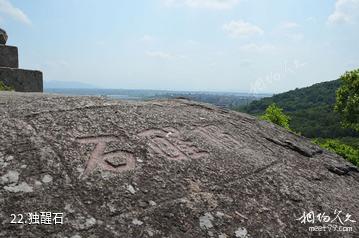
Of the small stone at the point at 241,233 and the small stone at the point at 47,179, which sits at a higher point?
the small stone at the point at 47,179

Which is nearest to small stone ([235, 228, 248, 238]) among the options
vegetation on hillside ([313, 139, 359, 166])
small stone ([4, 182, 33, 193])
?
small stone ([4, 182, 33, 193])

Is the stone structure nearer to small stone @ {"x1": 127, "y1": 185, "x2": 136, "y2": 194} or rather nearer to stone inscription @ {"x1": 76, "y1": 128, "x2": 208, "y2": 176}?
stone inscription @ {"x1": 76, "y1": 128, "x2": 208, "y2": 176}

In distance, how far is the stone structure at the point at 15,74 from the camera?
12172 millimetres

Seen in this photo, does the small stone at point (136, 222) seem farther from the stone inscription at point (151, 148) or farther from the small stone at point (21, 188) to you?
the small stone at point (21, 188)

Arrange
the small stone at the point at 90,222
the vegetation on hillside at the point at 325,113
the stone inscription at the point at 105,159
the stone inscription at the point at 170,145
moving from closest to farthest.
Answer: the small stone at the point at 90,222, the stone inscription at the point at 105,159, the stone inscription at the point at 170,145, the vegetation on hillside at the point at 325,113

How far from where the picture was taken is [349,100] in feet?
85.8

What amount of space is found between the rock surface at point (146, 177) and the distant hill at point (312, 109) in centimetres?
4022

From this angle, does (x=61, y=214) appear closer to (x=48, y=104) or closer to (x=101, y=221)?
(x=101, y=221)

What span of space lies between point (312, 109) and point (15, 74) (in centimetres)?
7613

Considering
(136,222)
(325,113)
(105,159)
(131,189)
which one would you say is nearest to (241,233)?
(136,222)

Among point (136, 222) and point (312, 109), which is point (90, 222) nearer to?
point (136, 222)

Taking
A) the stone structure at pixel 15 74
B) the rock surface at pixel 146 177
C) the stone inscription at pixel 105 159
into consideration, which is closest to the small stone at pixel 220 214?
the rock surface at pixel 146 177

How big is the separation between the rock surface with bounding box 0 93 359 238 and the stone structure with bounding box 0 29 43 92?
7459 mm

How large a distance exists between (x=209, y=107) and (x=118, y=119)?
259 centimetres
